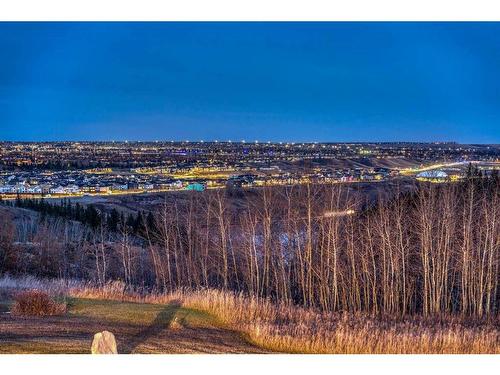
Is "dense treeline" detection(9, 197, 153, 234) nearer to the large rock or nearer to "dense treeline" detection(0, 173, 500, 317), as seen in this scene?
"dense treeline" detection(0, 173, 500, 317)

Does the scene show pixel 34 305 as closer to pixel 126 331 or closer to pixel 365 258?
pixel 126 331

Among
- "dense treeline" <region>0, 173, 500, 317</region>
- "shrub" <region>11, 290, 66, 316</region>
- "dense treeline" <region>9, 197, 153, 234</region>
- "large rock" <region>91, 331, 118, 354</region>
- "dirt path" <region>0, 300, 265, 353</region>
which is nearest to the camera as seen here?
"large rock" <region>91, 331, 118, 354</region>

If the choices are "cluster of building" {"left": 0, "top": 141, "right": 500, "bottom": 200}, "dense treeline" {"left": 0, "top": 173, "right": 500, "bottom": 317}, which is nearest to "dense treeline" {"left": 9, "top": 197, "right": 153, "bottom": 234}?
"cluster of building" {"left": 0, "top": 141, "right": 500, "bottom": 200}
